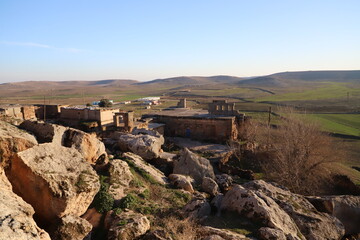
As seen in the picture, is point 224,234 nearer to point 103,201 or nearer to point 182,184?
point 103,201

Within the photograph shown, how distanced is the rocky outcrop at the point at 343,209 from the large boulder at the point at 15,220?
11215 millimetres

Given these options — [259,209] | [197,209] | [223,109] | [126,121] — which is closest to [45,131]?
[197,209]

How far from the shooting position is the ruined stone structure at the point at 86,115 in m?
25.1

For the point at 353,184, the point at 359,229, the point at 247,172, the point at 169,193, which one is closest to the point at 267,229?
the point at 169,193

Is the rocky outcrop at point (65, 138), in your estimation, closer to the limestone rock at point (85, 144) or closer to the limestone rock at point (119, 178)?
the limestone rock at point (85, 144)

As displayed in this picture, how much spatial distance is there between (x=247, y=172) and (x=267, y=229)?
382 inches

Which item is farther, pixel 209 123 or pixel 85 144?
pixel 209 123

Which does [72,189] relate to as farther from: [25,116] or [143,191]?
[25,116]

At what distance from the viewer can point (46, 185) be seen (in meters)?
6.12

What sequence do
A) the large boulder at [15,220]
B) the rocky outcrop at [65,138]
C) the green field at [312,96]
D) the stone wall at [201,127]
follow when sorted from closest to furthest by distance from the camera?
the large boulder at [15,220] < the rocky outcrop at [65,138] < the stone wall at [201,127] < the green field at [312,96]

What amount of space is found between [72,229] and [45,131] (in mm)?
4710

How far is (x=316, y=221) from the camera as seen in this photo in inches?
352

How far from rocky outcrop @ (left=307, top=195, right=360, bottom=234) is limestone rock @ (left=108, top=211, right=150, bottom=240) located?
8465mm

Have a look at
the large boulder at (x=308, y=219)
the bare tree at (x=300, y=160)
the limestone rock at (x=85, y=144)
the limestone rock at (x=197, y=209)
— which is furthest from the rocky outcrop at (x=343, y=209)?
the limestone rock at (x=85, y=144)
